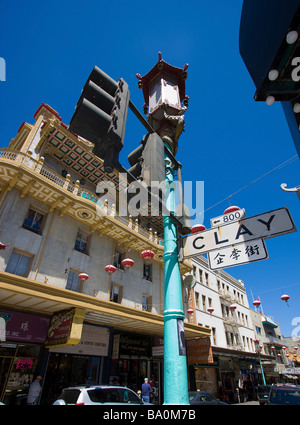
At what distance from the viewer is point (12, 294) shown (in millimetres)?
10117

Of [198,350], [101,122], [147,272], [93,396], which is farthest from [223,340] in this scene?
[101,122]

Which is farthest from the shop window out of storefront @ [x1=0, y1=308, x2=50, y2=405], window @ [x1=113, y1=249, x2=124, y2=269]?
storefront @ [x1=0, y1=308, x2=50, y2=405]

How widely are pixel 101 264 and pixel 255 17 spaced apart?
616 inches

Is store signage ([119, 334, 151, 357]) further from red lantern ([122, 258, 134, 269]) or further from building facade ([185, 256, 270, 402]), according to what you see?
red lantern ([122, 258, 134, 269])

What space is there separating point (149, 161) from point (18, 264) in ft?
40.6

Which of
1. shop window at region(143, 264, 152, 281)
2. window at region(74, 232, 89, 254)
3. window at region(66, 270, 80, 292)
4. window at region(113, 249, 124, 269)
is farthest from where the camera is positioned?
shop window at region(143, 264, 152, 281)

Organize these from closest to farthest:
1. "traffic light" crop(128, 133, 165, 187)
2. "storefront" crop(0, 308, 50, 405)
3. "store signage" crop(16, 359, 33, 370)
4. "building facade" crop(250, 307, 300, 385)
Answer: "traffic light" crop(128, 133, 165, 187)
"storefront" crop(0, 308, 50, 405)
"store signage" crop(16, 359, 33, 370)
"building facade" crop(250, 307, 300, 385)

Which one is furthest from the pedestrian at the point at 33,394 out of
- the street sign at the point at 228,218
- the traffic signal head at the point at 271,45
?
the traffic signal head at the point at 271,45

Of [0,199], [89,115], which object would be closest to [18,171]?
[0,199]

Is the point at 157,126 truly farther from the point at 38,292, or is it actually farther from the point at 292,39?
the point at 38,292

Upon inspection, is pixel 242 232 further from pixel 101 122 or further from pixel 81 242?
pixel 81 242

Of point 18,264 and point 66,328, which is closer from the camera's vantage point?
point 66,328

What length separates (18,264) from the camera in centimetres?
1292

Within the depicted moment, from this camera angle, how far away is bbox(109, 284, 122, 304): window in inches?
666
